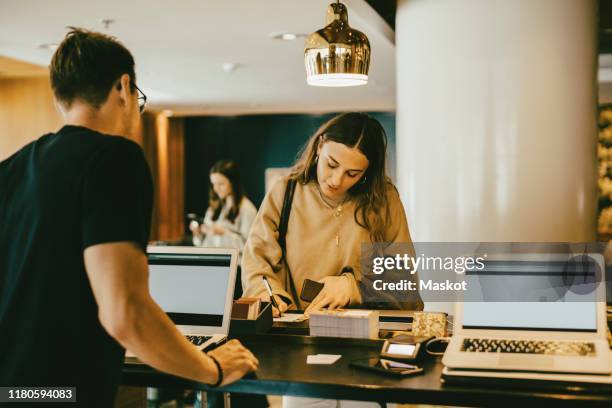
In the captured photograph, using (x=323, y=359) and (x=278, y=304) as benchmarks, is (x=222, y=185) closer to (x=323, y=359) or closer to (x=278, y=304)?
(x=278, y=304)

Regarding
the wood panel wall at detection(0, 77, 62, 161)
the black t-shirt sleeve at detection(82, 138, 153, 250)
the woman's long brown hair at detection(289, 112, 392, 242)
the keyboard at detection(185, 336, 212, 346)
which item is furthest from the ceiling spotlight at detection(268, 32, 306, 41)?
the black t-shirt sleeve at detection(82, 138, 153, 250)

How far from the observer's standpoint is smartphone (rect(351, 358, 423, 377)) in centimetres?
166

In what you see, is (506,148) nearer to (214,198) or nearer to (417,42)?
(417,42)

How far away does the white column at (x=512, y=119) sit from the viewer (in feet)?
11.3

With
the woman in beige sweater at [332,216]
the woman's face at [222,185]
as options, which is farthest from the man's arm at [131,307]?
the woman's face at [222,185]

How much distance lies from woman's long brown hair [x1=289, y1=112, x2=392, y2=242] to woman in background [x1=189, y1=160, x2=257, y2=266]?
12.3ft

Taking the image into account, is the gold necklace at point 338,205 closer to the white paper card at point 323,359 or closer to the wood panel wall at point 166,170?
the white paper card at point 323,359

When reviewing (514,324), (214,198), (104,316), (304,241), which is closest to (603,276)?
(514,324)

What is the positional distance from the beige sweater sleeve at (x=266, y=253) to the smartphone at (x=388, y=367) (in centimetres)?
72

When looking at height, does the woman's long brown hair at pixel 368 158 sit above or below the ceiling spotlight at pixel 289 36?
below

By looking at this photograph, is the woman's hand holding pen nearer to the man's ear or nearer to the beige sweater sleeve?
the beige sweater sleeve

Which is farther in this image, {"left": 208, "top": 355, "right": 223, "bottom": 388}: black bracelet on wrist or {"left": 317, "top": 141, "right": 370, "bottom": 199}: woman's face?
{"left": 317, "top": 141, "right": 370, "bottom": 199}: woman's face

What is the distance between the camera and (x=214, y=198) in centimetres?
673

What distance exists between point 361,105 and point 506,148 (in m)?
7.61
